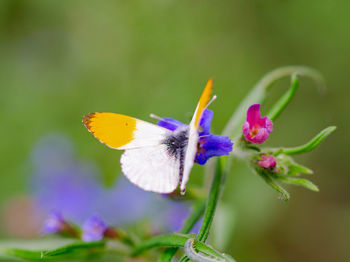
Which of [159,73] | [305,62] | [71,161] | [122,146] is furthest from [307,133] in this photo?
[122,146]

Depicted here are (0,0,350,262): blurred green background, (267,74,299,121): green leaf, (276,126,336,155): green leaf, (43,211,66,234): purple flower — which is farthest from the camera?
(0,0,350,262): blurred green background

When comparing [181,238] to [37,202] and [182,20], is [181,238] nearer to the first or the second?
[37,202]

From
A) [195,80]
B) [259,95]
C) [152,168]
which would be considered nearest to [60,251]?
[152,168]

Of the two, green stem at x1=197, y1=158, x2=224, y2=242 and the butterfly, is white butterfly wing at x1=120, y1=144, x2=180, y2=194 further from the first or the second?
green stem at x1=197, y1=158, x2=224, y2=242

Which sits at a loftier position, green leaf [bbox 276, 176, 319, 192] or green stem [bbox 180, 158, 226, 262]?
green leaf [bbox 276, 176, 319, 192]

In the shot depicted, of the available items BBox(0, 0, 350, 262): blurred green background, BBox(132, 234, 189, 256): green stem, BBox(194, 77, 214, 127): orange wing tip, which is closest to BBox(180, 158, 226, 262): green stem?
BBox(132, 234, 189, 256): green stem

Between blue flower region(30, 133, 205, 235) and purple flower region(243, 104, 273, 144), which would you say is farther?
blue flower region(30, 133, 205, 235)
